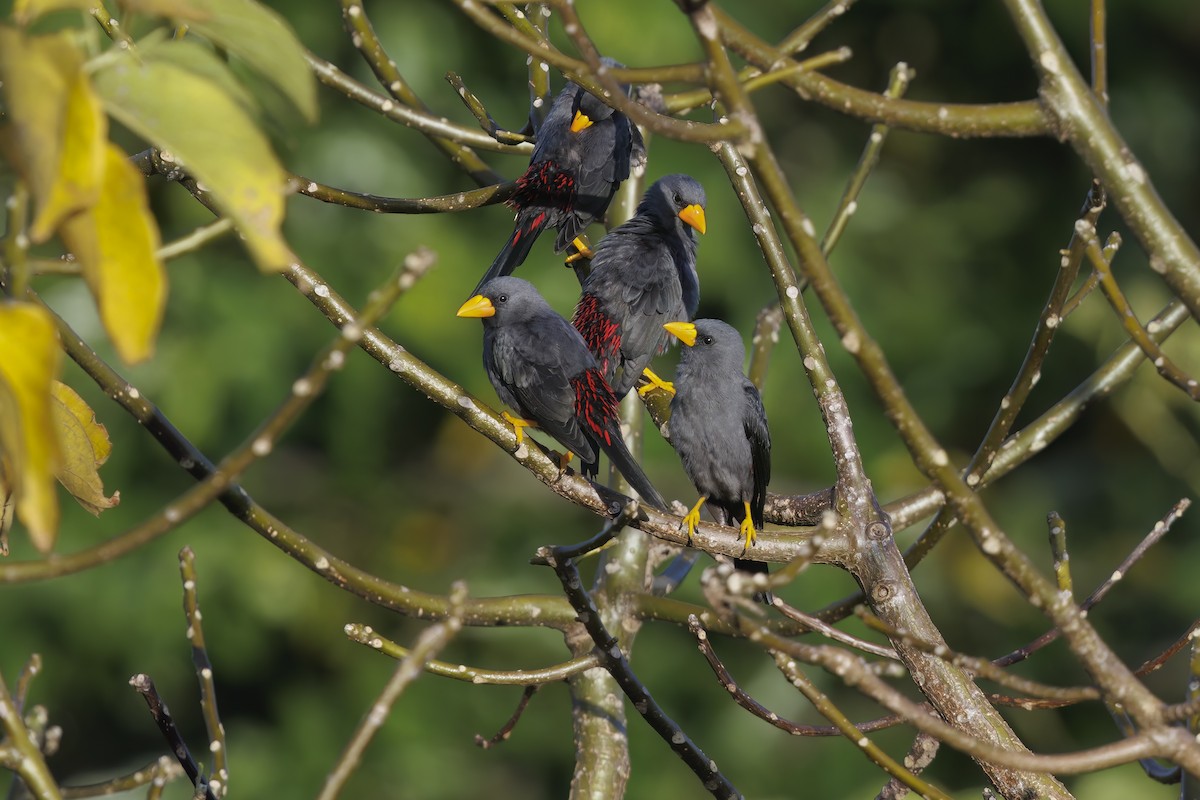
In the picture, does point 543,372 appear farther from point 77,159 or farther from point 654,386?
point 77,159

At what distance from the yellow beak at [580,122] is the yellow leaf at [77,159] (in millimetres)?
2282

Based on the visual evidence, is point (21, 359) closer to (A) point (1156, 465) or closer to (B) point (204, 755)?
A: (B) point (204, 755)

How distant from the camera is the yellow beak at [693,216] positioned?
3268 mm

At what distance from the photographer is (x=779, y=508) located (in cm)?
276

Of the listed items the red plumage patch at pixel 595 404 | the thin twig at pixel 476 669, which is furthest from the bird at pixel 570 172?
the thin twig at pixel 476 669

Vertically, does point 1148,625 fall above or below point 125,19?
above

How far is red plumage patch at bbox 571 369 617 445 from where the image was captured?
2.52 meters

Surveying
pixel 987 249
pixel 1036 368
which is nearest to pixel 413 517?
pixel 987 249

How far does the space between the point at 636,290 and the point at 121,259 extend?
2.14m

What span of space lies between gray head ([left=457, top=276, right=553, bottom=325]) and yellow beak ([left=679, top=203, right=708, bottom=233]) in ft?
1.67

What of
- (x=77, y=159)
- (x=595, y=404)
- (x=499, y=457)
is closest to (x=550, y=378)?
(x=595, y=404)

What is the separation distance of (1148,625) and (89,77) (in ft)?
24.2

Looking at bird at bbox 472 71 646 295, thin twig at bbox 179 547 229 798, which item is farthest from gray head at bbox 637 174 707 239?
thin twig at bbox 179 547 229 798

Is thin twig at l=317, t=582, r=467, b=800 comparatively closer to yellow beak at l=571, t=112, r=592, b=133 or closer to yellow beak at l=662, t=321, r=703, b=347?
yellow beak at l=662, t=321, r=703, b=347
